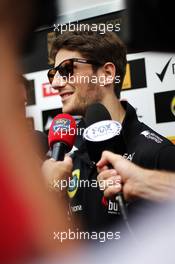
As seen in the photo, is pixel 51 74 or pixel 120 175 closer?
pixel 120 175

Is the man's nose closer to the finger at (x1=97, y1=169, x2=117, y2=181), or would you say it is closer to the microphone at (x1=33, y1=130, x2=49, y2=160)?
the microphone at (x1=33, y1=130, x2=49, y2=160)

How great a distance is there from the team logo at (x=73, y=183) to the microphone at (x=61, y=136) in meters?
0.05

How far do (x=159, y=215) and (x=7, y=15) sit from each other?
441mm

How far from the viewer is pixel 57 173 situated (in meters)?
0.82

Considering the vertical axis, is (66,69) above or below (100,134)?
above

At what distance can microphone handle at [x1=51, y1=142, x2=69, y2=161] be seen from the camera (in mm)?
787

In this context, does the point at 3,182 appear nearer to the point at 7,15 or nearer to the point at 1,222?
the point at 1,222

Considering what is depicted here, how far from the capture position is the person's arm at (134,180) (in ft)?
2.47

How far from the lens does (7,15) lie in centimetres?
80

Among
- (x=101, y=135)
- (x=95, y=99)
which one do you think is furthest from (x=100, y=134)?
(x=95, y=99)

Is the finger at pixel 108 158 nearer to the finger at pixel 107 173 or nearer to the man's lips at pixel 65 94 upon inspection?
the finger at pixel 107 173

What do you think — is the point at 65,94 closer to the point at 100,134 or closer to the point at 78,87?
the point at 78,87

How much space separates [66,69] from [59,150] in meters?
0.16

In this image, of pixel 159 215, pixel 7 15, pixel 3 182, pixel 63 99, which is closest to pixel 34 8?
pixel 7 15
